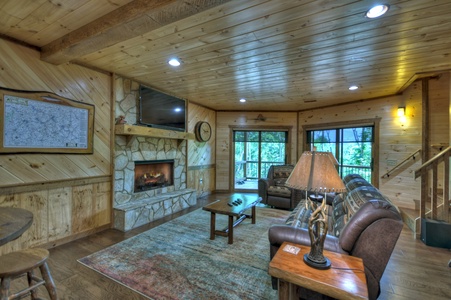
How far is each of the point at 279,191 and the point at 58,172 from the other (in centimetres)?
407

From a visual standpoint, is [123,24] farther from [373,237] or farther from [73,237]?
[73,237]

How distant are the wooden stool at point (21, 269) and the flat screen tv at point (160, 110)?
284 centimetres

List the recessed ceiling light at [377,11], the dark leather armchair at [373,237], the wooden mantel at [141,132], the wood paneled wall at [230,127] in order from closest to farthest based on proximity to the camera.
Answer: the dark leather armchair at [373,237] → the recessed ceiling light at [377,11] → the wooden mantel at [141,132] → the wood paneled wall at [230,127]

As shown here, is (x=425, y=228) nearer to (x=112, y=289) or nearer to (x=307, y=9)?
(x=307, y=9)

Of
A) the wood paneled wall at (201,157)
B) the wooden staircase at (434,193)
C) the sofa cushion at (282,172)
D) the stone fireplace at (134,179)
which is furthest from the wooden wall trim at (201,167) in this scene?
the wooden staircase at (434,193)

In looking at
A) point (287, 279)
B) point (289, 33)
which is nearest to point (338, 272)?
point (287, 279)

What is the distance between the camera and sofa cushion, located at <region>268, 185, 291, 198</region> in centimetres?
469

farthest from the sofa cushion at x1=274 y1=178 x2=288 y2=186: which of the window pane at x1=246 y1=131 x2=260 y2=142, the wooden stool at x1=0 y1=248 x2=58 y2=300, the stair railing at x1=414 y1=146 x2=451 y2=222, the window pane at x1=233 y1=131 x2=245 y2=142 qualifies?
the wooden stool at x1=0 y1=248 x2=58 y2=300

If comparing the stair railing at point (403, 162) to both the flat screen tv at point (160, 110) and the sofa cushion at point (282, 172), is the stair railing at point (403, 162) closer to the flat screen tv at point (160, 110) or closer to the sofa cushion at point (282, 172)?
the sofa cushion at point (282, 172)

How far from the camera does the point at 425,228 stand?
120 inches

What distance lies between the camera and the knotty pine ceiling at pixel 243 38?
1855mm

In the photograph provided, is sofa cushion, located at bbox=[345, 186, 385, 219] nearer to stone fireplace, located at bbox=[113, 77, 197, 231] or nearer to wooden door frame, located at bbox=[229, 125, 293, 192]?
stone fireplace, located at bbox=[113, 77, 197, 231]

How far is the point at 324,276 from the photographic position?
133cm

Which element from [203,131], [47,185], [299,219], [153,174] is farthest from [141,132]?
[299,219]
